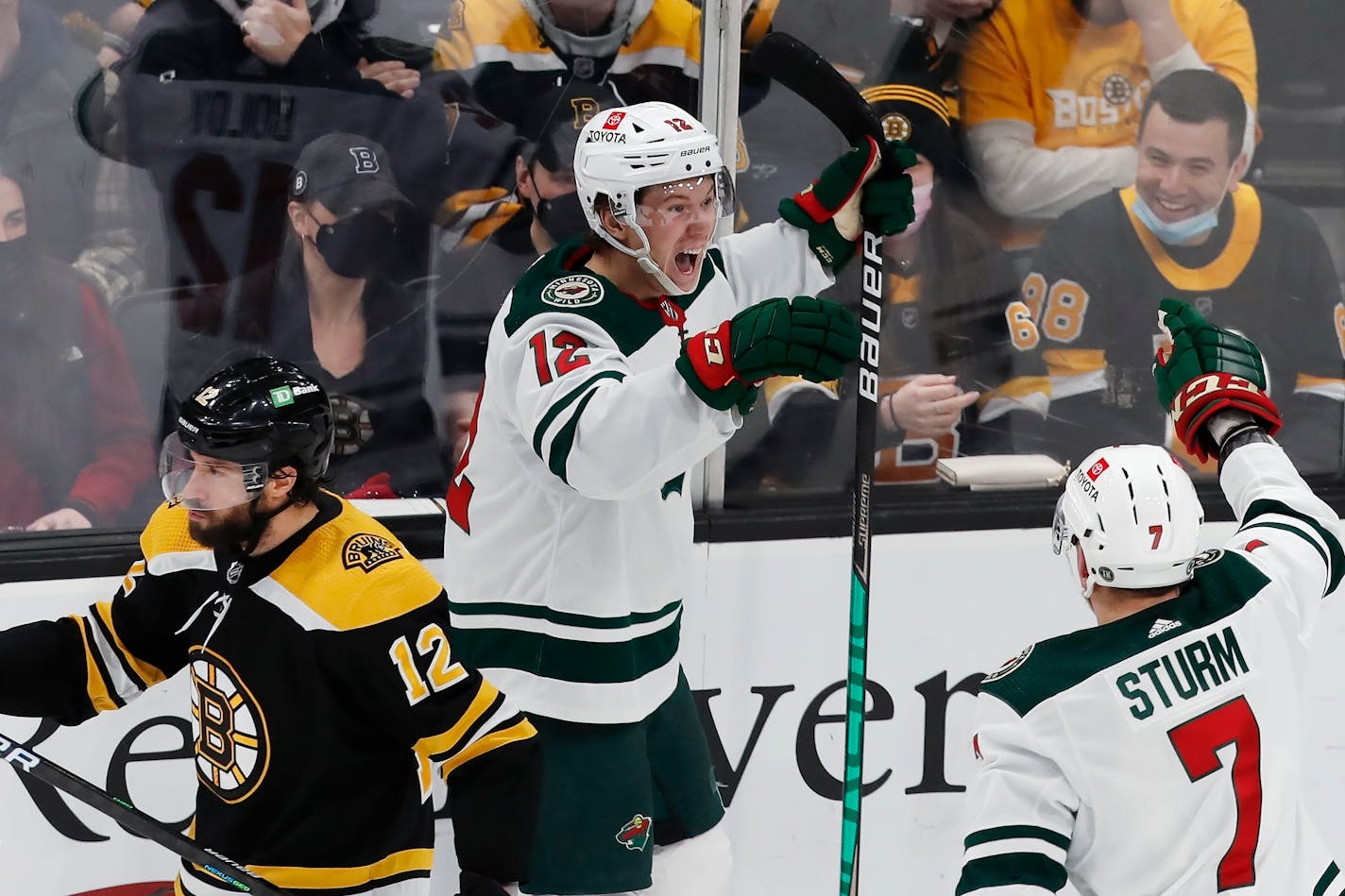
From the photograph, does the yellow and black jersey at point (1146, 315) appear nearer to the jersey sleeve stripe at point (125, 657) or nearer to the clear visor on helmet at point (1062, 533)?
the clear visor on helmet at point (1062, 533)

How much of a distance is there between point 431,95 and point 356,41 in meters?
0.16

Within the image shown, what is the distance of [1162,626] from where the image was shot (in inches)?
67.8

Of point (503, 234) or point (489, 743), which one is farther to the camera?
point (503, 234)

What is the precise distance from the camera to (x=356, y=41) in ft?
8.84

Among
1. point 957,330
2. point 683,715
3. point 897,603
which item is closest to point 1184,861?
point 683,715

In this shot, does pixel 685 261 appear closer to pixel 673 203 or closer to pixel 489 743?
pixel 673 203

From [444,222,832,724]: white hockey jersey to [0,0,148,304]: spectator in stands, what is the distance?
817 millimetres

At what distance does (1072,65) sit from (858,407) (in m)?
1.17

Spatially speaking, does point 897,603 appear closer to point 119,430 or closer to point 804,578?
point 804,578

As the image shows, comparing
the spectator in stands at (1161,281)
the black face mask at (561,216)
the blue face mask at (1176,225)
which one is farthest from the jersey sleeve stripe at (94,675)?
the blue face mask at (1176,225)

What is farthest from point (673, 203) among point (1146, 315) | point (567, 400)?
point (1146, 315)

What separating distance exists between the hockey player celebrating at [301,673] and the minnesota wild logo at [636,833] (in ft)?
0.98

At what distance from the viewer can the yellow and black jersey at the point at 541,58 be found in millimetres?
2758

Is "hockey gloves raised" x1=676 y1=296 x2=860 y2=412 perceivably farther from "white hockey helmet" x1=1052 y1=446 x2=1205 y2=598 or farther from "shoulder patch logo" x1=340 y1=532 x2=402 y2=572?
"shoulder patch logo" x1=340 y1=532 x2=402 y2=572
